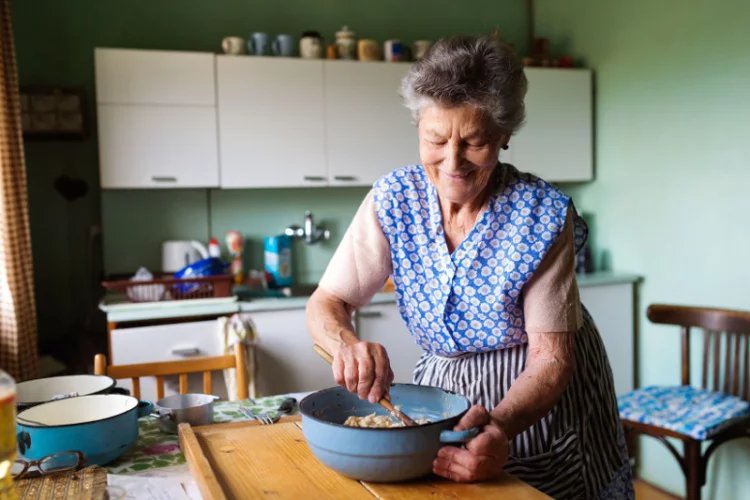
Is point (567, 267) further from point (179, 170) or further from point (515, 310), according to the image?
point (179, 170)

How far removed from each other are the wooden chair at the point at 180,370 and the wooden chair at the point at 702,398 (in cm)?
153

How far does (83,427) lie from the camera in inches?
47.3

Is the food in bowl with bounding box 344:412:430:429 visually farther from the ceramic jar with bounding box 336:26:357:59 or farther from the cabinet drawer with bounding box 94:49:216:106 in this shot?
the ceramic jar with bounding box 336:26:357:59

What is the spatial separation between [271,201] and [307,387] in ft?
3.20

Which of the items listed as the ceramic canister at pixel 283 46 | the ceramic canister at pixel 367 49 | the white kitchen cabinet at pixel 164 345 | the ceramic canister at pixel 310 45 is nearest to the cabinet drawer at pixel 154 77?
the ceramic canister at pixel 283 46

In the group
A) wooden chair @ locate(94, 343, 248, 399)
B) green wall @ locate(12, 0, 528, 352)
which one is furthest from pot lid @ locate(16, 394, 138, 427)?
green wall @ locate(12, 0, 528, 352)

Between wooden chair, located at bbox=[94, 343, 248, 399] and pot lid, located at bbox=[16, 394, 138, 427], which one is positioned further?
wooden chair, located at bbox=[94, 343, 248, 399]

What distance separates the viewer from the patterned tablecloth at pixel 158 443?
1.29m

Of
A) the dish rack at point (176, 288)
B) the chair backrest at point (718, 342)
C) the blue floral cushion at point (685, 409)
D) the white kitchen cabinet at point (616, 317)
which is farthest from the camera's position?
the white kitchen cabinet at point (616, 317)

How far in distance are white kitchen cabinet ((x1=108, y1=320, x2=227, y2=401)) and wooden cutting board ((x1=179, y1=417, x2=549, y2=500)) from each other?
1.61 meters

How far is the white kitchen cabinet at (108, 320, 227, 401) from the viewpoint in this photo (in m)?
2.80

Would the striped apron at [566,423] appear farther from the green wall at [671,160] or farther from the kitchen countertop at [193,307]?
the green wall at [671,160]

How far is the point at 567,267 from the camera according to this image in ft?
4.36

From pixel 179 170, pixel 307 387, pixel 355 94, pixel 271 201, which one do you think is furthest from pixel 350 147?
pixel 307 387
